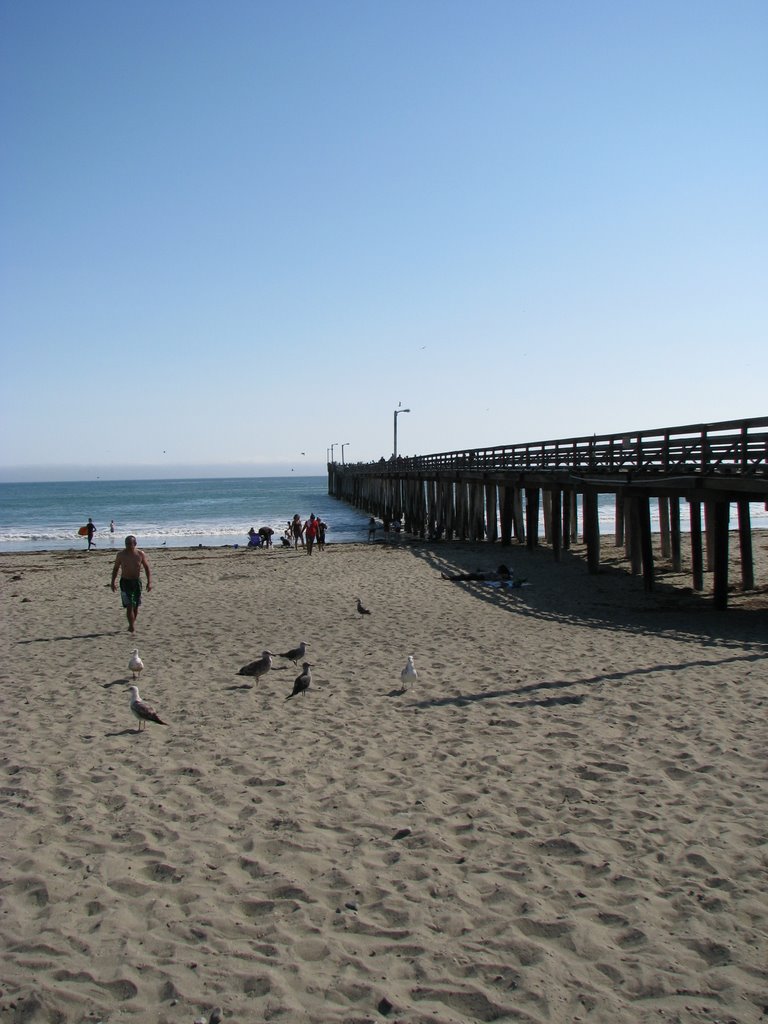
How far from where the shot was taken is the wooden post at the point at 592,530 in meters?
17.8

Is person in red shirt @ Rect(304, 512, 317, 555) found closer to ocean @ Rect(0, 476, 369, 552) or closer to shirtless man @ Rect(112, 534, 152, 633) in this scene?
ocean @ Rect(0, 476, 369, 552)

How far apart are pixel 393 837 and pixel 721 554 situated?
32.3ft

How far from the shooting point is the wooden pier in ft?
42.4

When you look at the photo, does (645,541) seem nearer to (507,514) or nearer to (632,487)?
(632,487)

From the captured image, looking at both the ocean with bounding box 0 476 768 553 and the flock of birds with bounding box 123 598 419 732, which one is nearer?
the flock of birds with bounding box 123 598 419 732

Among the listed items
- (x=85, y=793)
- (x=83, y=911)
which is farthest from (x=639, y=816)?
(x=85, y=793)

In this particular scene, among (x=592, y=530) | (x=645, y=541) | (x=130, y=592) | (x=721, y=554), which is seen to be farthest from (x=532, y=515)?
(x=130, y=592)

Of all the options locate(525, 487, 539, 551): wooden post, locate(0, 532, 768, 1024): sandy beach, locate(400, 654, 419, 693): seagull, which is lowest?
locate(0, 532, 768, 1024): sandy beach

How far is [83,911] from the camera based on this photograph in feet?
13.0

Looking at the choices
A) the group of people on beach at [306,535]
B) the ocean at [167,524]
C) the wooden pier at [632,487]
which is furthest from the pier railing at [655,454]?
the ocean at [167,524]

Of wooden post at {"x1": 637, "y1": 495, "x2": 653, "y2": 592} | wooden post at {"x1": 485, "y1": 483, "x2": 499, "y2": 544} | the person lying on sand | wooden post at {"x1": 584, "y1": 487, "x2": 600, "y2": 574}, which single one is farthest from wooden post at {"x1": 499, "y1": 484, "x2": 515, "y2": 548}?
wooden post at {"x1": 637, "y1": 495, "x2": 653, "y2": 592}

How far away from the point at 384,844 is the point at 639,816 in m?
1.57

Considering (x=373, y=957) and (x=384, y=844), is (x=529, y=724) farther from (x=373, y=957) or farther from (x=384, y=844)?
(x=373, y=957)

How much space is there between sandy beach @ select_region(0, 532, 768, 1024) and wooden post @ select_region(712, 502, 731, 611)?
2621mm
